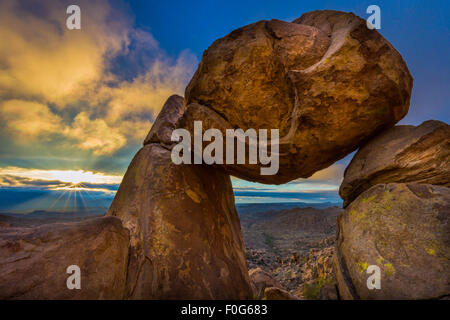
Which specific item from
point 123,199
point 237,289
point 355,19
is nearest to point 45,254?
point 123,199

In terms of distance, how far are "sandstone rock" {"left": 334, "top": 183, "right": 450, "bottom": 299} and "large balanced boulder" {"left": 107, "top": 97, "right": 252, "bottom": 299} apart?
6.92ft

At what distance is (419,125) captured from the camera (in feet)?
10.0

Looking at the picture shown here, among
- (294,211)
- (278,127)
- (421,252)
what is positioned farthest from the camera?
(294,211)

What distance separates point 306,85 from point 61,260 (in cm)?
403

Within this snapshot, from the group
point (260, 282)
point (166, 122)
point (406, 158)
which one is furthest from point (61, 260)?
point (260, 282)

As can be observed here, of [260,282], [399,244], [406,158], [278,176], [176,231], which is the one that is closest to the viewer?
[399,244]

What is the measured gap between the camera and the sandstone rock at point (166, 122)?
17.1ft

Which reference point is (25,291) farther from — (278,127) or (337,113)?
(337,113)

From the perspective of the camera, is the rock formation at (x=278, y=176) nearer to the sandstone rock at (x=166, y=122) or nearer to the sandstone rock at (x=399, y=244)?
the sandstone rock at (x=399, y=244)

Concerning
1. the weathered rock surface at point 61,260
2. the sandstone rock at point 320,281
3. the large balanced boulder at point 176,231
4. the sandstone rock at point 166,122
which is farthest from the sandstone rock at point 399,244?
the sandstone rock at point 166,122

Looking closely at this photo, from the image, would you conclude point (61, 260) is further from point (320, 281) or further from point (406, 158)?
point (320, 281)

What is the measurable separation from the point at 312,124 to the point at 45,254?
406cm

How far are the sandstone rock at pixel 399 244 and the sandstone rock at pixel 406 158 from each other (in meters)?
0.31

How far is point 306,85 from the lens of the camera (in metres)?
2.93
